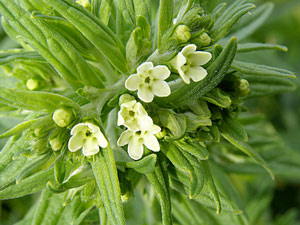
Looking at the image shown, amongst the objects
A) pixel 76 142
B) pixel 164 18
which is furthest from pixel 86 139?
pixel 164 18

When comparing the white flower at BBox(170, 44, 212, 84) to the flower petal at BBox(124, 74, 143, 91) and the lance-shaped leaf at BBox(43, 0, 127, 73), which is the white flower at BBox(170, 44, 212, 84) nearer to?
the flower petal at BBox(124, 74, 143, 91)

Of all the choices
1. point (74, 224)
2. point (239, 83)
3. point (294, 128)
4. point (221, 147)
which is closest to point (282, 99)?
point (294, 128)

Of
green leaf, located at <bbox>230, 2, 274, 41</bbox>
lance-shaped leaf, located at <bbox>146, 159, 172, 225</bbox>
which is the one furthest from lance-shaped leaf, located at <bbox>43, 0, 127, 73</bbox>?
green leaf, located at <bbox>230, 2, 274, 41</bbox>

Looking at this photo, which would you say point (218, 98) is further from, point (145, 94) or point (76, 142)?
point (76, 142)

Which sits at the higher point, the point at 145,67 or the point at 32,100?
the point at 32,100

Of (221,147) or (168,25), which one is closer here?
(168,25)

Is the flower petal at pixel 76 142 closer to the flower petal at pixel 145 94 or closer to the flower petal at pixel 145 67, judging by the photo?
the flower petal at pixel 145 94

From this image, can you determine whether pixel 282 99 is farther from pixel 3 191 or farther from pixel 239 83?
pixel 3 191
